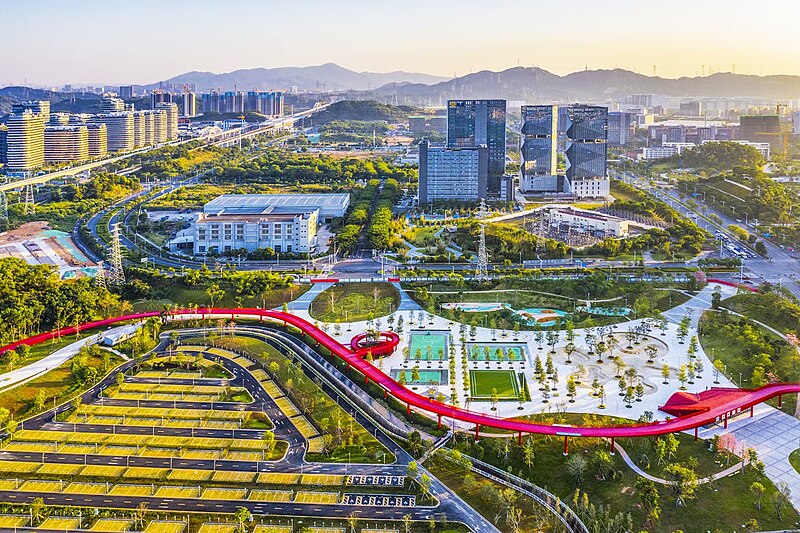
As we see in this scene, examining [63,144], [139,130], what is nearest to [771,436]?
[63,144]

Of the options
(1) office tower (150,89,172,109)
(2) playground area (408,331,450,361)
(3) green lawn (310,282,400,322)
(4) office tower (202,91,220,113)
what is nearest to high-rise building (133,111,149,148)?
(1) office tower (150,89,172,109)

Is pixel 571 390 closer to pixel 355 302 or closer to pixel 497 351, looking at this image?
pixel 497 351

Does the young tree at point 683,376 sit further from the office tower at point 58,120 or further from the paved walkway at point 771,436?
the office tower at point 58,120

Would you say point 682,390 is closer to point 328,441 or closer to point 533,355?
point 533,355

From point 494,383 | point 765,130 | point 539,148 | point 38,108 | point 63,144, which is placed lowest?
point 494,383

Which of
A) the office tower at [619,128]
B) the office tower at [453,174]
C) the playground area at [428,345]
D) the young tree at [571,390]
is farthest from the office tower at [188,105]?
the young tree at [571,390]

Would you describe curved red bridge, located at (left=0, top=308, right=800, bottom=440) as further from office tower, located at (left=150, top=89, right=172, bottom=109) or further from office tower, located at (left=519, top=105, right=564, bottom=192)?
office tower, located at (left=150, top=89, right=172, bottom=109)

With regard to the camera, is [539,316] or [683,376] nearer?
[683,376]
